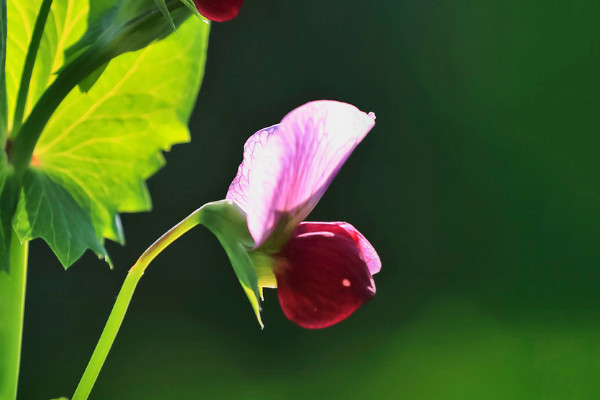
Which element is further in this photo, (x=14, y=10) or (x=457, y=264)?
(x=457, y=264)

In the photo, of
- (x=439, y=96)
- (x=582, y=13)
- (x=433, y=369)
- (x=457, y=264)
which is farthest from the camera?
(x=582, y=13)

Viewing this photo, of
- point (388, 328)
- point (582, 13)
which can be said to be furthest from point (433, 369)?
point (582, 13)

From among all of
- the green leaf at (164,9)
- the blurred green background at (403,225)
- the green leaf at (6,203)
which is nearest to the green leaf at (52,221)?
the green leaf at (6,203)

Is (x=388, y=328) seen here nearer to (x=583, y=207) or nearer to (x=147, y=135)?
(x=583, y=207)

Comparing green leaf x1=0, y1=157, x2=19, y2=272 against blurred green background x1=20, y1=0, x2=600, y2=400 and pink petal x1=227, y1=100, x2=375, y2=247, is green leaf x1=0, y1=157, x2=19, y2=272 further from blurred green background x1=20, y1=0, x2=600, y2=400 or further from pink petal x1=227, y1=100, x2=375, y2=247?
blurred green background x1=20, y1=0, x2=600, y2=400

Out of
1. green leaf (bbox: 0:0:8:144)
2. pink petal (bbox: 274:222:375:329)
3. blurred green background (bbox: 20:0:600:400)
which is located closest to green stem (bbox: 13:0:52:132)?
green leaf (bbox: 0:0:8:144)


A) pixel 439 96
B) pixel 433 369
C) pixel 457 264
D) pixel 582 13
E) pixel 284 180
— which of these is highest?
pixel 582 13

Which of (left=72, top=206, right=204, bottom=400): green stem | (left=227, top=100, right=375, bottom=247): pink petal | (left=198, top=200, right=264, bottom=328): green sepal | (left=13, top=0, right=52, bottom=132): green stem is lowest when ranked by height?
(left=72, top=206, right=204, bottom=400): green stem
